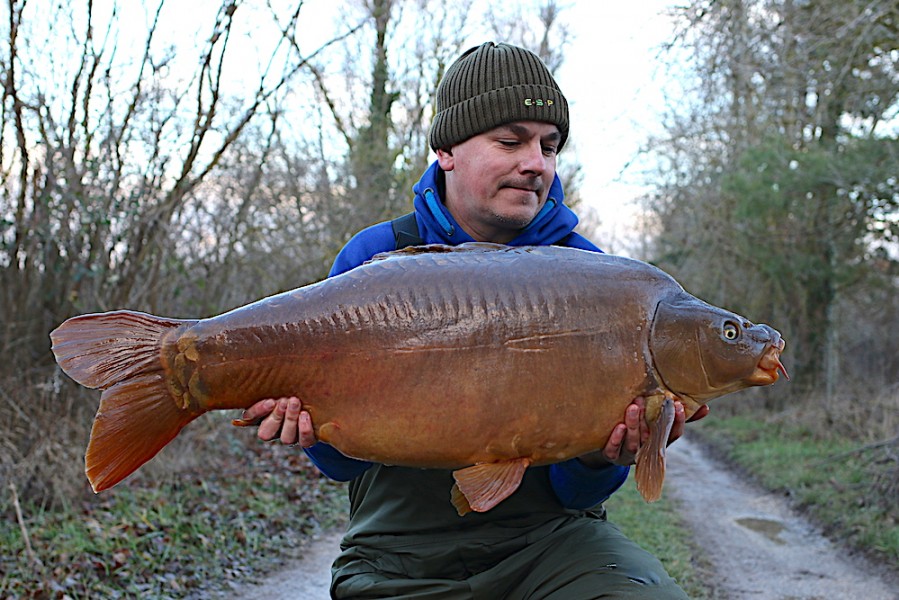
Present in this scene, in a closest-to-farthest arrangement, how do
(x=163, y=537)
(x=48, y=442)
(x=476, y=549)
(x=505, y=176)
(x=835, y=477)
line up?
(x=476, y=549) → (x=505, y=176) → (x=163, y=537) → (x=48, y=442) → (x=835, y=477)

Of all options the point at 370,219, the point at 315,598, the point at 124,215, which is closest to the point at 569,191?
Result: the point at 370,219

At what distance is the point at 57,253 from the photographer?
7.21m

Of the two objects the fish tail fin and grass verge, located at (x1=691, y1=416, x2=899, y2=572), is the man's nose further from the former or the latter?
grass verge, located at (x1=691, y1=416, x2=899, y2=572)

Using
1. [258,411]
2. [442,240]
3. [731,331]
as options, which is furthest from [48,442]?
[731,331]

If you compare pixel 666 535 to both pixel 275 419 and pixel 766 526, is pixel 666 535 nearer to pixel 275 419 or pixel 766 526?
pixel 766 526

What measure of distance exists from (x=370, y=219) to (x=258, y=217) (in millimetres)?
2539

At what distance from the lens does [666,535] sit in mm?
6602

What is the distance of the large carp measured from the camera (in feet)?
7.71

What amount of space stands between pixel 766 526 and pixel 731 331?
5636 mm

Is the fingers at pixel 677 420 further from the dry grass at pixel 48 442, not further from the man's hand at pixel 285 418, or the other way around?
the dry grass at pixel 48 442

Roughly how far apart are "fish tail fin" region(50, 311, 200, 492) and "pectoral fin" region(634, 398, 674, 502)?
1271 mm

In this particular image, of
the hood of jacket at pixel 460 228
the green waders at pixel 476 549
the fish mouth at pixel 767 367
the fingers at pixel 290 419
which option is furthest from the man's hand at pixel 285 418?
the fish mouth at pixel 767 367

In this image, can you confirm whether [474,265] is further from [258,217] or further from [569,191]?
[569,191]

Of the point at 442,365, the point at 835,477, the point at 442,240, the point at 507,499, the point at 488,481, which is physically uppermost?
the point at 442,240
